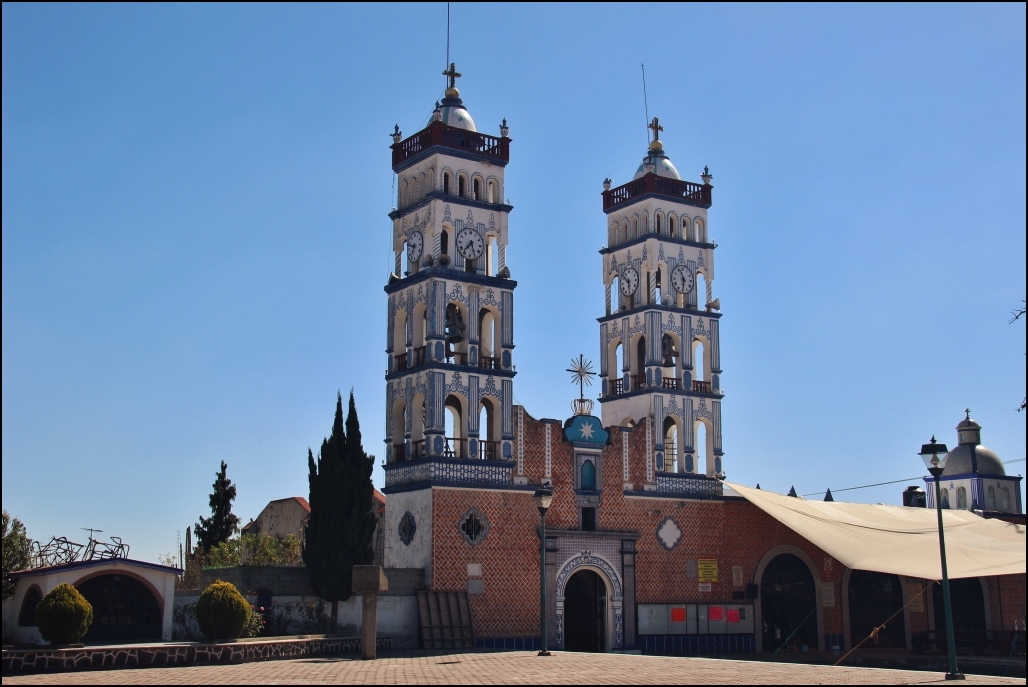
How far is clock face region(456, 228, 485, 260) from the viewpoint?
1671 inches

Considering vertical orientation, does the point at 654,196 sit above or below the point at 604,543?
above

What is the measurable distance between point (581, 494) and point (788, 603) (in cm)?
962

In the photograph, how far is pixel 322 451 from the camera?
127 feet

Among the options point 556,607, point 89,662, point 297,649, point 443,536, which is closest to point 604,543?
point 556,607

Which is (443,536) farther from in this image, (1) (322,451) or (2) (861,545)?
(2) (861,545)

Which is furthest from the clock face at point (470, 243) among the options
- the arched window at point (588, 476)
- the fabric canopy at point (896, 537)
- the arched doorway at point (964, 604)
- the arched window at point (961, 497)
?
the arched window at point (961, 497)

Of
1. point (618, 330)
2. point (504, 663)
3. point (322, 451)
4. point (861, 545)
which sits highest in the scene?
point (618, 330)

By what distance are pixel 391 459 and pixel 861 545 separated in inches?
642

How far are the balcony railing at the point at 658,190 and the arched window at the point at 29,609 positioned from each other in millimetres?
28285

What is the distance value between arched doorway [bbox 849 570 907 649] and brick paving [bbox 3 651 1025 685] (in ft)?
53.2

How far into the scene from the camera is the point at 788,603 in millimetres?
45156

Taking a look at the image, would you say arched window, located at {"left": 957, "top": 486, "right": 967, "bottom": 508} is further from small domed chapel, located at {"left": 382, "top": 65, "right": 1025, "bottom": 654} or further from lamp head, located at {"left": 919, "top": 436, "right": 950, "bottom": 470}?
lamp head, located at {"left": 919, "top": 436, "right": 950, "bottom": 470}

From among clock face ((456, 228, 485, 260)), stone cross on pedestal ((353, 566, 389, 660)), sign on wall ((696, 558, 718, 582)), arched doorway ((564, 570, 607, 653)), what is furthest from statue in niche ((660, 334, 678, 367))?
stone cross on pedestal ((353, 566, 389, 660))

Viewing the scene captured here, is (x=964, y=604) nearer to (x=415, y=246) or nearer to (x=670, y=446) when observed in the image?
(x=670, y=446)
